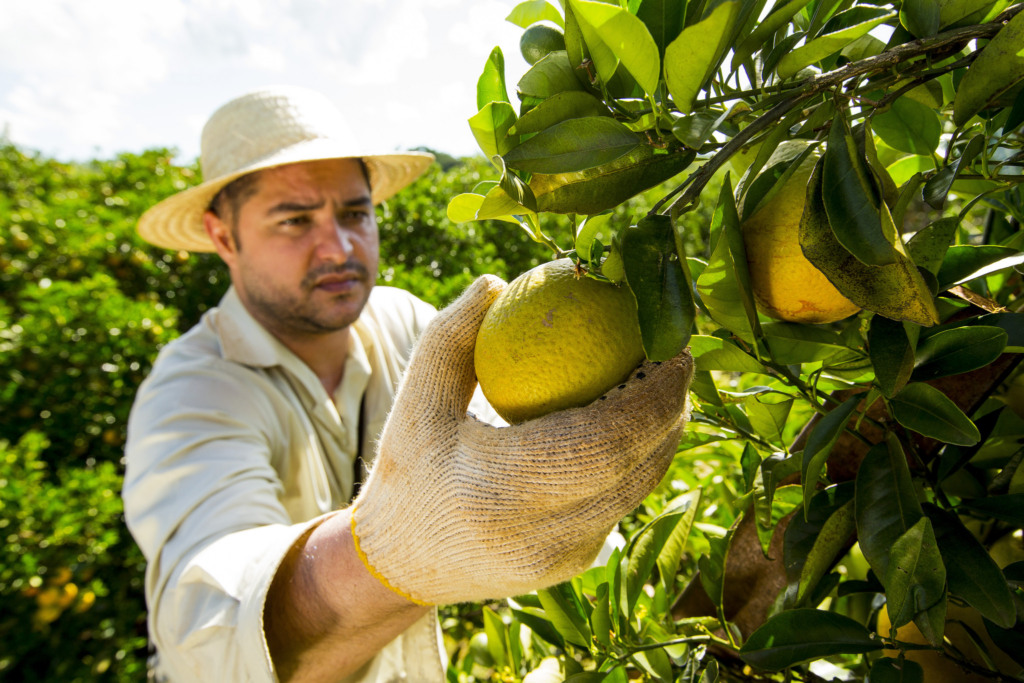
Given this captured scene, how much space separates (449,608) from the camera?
1.97 metres

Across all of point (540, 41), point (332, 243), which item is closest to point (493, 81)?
point (540, 41)

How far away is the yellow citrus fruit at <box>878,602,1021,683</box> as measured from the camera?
1.83ft

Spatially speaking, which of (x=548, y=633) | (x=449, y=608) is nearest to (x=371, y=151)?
(x=449, y=608)

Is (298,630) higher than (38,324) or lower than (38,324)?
lower

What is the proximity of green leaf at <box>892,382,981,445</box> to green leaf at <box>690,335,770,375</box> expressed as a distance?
13 centimetres

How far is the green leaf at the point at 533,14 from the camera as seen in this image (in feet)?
1.80

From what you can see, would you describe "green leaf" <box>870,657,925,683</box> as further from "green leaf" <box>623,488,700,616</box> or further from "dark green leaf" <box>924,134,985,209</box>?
"dark green leaf" <box>924,134,985,209</box>

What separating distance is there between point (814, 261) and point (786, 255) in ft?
0.26

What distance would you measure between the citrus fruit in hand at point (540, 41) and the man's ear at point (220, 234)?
5.80 ft

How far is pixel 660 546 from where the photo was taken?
0.69 meters

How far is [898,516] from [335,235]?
1658 millimetres

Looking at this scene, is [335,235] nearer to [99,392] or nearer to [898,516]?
[898,516]

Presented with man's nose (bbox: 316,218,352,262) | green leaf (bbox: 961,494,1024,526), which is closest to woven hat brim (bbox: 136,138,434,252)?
man's nose (bbox: 316,218,352,262)

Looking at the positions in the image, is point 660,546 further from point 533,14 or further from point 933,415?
point 533,14
